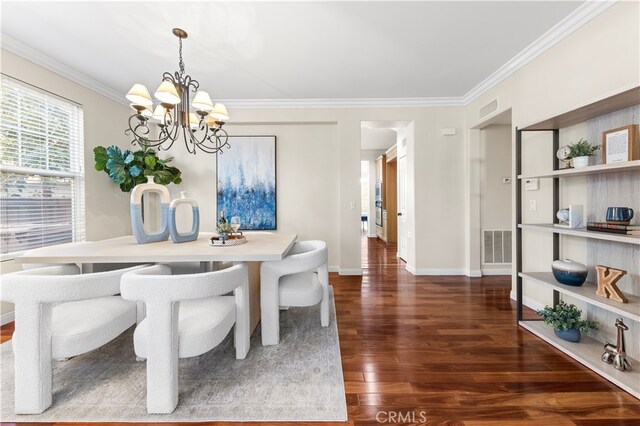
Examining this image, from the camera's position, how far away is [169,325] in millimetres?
1335

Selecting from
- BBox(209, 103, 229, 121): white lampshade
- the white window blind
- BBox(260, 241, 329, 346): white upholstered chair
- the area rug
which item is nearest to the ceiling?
the white window blind

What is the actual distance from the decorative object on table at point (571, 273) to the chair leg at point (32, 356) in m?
3.24

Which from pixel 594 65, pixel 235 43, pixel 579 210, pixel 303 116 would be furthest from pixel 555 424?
pixel 303 116

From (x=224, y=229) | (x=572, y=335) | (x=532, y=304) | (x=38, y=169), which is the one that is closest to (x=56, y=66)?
(x=38, y=169)

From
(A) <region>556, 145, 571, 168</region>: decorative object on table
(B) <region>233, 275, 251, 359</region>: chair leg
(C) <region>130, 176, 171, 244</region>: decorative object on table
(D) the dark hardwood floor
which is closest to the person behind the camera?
(D) the dark hardwood floor

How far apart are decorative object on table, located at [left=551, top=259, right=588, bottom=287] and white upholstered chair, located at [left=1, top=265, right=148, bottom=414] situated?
295cm

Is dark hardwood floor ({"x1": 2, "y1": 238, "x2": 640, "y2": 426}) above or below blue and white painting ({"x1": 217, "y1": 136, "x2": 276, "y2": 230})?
below

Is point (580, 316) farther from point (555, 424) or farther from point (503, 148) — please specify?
point (503, 148)

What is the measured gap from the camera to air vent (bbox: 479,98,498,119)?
332cm

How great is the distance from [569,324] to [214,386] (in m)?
2.53

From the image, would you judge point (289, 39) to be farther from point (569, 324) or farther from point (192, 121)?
point (569, 324)

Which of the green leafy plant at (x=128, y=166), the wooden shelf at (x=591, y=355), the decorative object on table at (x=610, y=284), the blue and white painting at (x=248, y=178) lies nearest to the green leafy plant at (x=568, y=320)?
the wooden shelf at (x=591, y=355)

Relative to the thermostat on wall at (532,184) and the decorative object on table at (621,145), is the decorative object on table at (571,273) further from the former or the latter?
the thermostat on wall at (532,184)

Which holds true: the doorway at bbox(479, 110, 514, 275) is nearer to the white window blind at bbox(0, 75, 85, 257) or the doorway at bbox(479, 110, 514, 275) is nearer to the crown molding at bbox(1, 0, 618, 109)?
the crown molding at bbox(1, 0, 618, 109)
